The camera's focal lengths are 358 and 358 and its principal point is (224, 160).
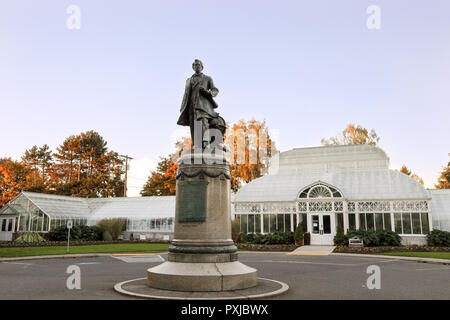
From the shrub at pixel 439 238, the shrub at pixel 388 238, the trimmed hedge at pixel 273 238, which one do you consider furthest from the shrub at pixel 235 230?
the shrub at pixel 439 238

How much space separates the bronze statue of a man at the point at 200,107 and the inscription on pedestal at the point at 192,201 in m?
1.20

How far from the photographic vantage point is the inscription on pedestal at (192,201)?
886 cm

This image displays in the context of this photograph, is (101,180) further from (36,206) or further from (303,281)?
(303,281)

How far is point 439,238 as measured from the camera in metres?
26.5

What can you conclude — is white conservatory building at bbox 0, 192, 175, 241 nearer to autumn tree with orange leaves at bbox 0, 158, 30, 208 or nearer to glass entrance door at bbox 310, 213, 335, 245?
autumn tree with orange leaves at bbox 0, 158, 30, 208

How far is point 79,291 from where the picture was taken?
27.5 feet

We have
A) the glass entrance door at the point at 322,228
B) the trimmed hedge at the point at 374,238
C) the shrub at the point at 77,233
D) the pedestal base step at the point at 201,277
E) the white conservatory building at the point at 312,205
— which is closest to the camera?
the pedestal base step at the point at 201,277

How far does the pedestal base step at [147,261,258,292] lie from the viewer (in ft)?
26.0

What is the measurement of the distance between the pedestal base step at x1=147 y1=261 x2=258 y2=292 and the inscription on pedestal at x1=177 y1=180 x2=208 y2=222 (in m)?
1.12

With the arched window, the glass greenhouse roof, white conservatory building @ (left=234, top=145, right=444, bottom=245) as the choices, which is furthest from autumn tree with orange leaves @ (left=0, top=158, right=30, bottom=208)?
the arched window

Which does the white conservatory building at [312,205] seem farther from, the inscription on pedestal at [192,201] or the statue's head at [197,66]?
the inscription on pedestal at [192,201]

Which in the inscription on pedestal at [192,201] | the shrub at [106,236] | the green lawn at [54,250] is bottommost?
the green lawn at [54,250]
